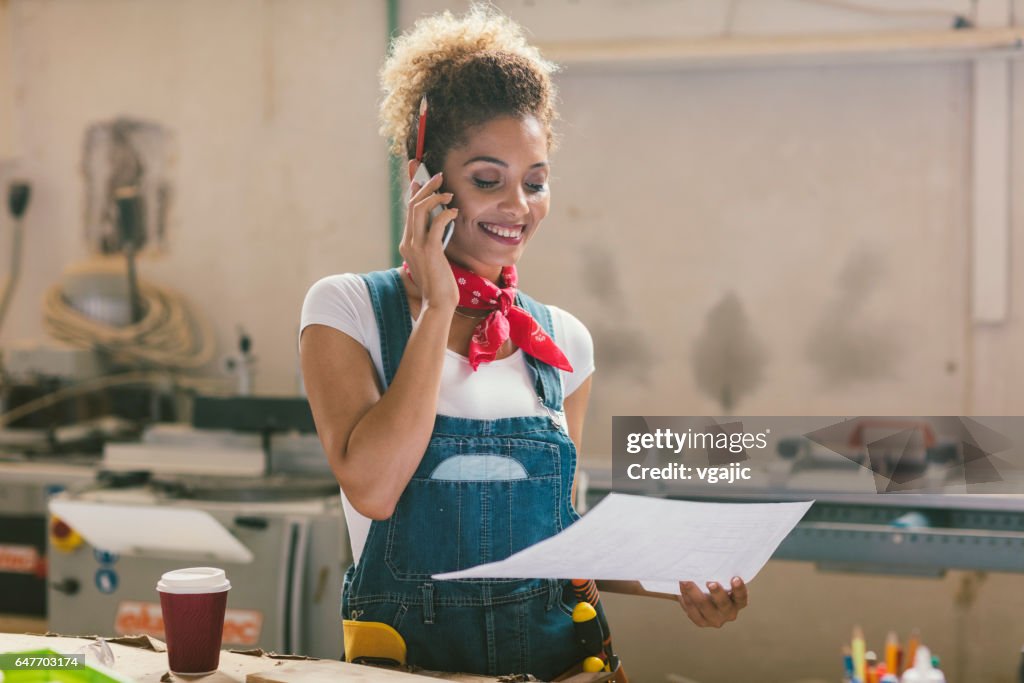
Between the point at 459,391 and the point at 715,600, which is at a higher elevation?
the point at 459,391

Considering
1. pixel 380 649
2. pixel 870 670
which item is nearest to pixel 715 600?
pixel 870 670

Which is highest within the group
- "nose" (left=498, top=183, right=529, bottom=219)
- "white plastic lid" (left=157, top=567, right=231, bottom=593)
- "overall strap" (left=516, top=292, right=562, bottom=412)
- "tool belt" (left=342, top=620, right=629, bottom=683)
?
"nose" (left=498, top=183, right=529, bottom=219)

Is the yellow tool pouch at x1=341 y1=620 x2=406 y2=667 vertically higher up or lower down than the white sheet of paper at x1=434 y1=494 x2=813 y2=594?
lower down

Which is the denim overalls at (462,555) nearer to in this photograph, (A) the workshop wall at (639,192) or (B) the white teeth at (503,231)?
(B) the white teeth at (503,231)

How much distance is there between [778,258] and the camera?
3217 millimetres

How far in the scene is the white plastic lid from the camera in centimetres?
116

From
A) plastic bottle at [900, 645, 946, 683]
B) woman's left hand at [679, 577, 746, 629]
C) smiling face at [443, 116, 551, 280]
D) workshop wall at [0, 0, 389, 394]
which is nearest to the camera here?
plastic bottle at [900, 645, 946, 683]

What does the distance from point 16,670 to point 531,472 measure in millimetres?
673

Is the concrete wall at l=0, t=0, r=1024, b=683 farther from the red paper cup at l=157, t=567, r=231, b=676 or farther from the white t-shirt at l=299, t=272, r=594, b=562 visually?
the red paper cup at l=157, t=567, r=231, b=676

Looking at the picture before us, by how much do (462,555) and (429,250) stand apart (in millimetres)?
410

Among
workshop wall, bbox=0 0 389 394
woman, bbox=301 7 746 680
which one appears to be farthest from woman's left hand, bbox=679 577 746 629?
workshop wall, bbox=0 0 389 394

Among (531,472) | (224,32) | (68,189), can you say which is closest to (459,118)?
(531,472)

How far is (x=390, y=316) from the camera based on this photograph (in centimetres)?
138

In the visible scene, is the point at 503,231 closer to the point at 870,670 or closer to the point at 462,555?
the point at 462,555
